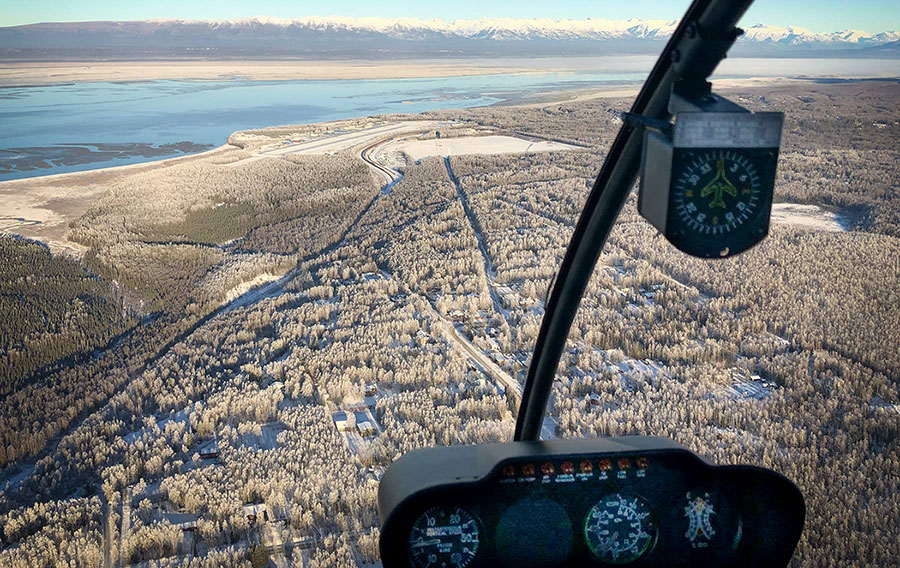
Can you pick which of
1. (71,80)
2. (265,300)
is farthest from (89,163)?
(71,80)

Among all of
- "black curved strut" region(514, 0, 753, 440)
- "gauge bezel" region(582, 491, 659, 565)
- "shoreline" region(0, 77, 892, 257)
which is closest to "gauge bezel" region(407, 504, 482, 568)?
"gauge bezel" region(582, 491, 659, 565)

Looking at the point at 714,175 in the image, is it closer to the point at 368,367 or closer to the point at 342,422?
the point at 342,422

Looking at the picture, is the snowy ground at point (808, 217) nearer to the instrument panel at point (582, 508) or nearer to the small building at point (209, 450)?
the small building at point (209, 450)

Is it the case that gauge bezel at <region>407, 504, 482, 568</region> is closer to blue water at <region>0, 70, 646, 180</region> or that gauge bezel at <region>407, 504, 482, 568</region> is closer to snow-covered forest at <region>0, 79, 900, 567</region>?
snow-covered forest at <region>0, 79, 900, 567</region>

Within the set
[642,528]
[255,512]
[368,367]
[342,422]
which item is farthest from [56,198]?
[642,528]

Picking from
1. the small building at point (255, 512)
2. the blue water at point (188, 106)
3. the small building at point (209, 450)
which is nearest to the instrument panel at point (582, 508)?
the small building at point (255, 512)

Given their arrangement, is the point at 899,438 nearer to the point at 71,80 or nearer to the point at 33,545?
the point at 33,545
